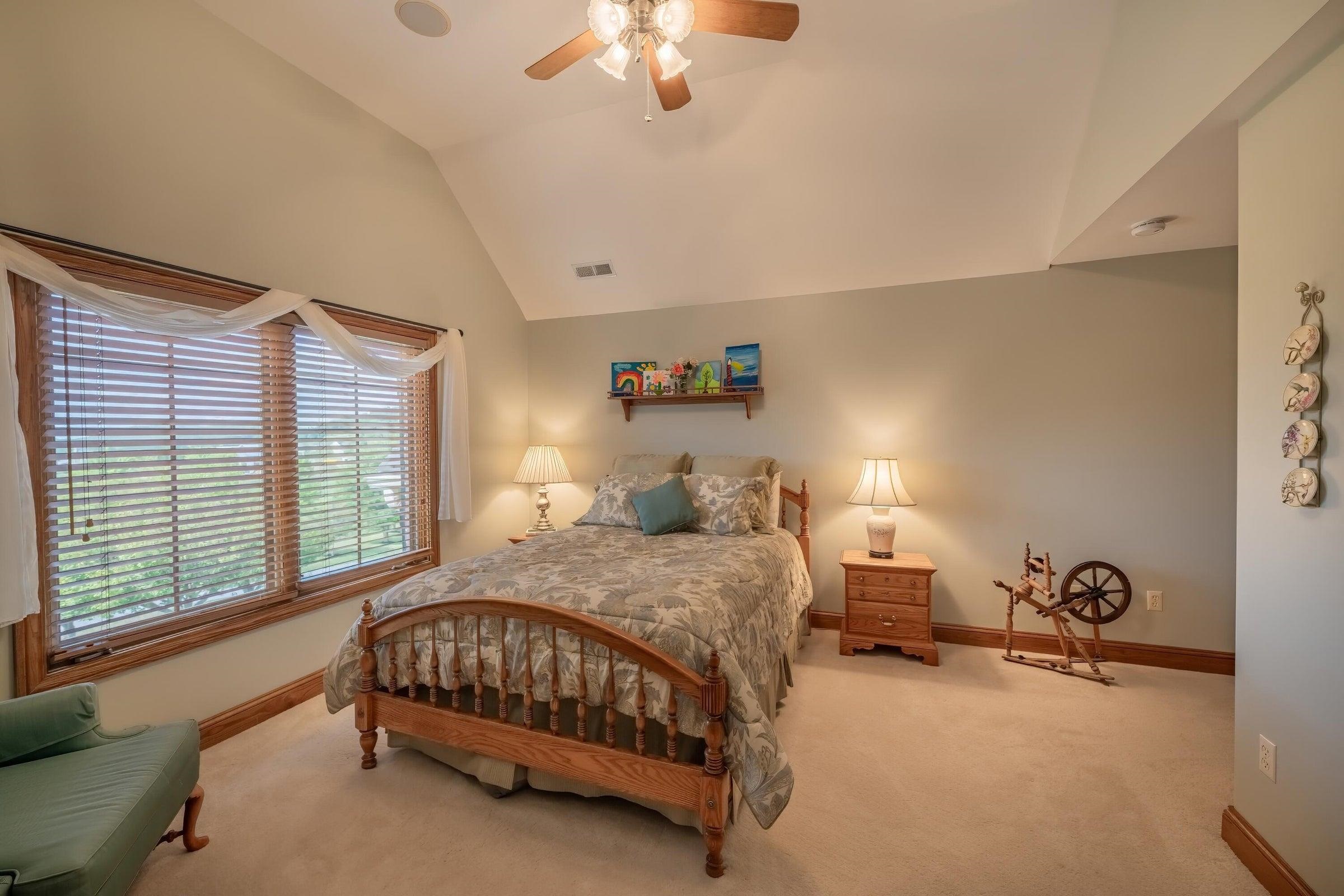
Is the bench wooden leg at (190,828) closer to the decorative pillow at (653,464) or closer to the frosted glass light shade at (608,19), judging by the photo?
the decorative pillow at (653,464)

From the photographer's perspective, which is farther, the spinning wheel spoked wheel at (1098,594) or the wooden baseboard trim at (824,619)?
the wooden baseboard trim at (824,619)

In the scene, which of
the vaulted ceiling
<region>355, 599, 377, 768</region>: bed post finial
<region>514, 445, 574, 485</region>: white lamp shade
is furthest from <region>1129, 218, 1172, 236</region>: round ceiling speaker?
<region>355, 599, 377, 768</region>: bed post finial

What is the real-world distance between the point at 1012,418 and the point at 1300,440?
6.45 ft

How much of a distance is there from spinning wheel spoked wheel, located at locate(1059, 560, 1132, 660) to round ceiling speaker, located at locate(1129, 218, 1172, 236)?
180 cm

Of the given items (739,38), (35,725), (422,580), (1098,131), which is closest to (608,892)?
(422,580)

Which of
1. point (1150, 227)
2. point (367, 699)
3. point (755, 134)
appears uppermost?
point (755, 134)

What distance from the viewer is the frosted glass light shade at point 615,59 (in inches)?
70.6

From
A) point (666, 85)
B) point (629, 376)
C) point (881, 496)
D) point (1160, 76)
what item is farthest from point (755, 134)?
point (881, 496)

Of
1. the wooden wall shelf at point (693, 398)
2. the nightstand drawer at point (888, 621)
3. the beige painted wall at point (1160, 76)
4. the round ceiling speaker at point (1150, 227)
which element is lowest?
the nightstand drawer at point (888, 621)

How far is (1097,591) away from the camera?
10.0 ft

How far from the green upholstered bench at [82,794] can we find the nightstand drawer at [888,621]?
3104mm

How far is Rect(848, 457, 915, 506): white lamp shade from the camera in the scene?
3311mm

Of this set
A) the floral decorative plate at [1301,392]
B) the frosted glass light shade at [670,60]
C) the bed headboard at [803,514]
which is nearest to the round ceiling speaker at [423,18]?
the frosted glass light shade at [670,60]

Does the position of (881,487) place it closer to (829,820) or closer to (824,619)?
(824,619)
